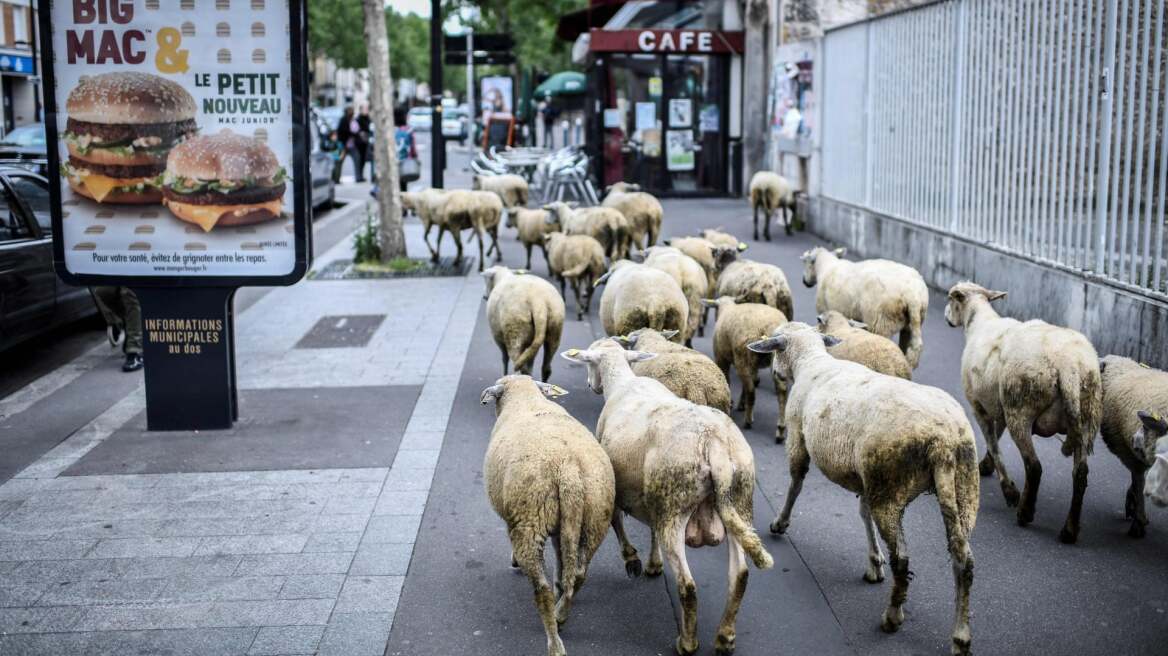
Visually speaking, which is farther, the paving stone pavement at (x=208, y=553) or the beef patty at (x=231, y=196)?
the beef patty at (x=231, y=196)

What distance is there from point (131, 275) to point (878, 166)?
11022 millimetres

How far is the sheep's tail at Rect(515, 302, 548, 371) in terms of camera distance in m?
8.84

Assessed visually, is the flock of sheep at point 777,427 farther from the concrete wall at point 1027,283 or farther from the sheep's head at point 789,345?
the concrete wall at point 1027,283

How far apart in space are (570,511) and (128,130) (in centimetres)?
519

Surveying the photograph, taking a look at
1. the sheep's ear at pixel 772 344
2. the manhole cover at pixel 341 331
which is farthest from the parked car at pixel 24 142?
the sheep's ear at pixel 772 344

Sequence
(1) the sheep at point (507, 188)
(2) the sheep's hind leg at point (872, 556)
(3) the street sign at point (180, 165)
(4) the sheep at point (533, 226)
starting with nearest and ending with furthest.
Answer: (2) the sheep's hind leg at point (872, 556) < (3) the street sign at point (180, 165) < (4) the sheep at point (533, 226) < (1) the sheep at point (507, 188)

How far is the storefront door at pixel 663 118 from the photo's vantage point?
80.5 ft

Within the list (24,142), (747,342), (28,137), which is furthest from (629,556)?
(28,137)

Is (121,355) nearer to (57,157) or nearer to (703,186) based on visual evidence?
(57,157)

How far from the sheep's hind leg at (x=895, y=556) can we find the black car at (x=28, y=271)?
761 cm

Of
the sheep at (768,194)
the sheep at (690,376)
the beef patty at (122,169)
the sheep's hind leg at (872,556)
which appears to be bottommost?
the sheep's hind leg at (872,556)

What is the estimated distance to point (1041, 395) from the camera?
616 cm

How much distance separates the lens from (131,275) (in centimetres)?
852

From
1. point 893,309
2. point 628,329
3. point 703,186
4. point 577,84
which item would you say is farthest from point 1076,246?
point 577,84
